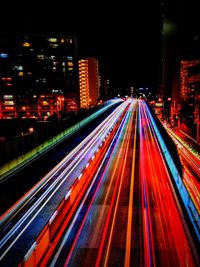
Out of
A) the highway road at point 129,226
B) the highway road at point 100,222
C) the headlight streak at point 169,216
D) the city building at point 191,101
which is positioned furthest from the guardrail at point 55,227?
the city building at point 191,101

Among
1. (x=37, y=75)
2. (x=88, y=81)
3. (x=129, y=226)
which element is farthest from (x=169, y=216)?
(x=88, y=81)

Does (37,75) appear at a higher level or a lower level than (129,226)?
higher

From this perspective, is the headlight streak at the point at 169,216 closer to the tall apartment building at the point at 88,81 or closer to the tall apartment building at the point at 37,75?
the tall apartment building at the point at 37,75

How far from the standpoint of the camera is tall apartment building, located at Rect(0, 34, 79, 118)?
359 ft

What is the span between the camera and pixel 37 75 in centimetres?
11688

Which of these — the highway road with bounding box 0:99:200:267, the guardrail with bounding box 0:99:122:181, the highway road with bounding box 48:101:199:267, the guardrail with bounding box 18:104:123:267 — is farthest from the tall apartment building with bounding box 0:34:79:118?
the guardrail with bounding box 18:104:123:267

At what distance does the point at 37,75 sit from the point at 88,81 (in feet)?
123

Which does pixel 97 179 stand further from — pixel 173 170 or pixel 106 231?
pixel 106 231

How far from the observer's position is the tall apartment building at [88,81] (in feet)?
463

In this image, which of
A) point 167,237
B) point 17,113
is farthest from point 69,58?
point 167,237

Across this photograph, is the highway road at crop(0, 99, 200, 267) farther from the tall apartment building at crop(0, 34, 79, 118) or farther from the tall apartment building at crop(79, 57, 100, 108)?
the tall apartment building at crop(79, 57, 100, 108)

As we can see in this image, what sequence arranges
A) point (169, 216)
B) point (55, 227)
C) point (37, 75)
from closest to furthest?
point (55, 227) < point (169, 216) < point (37, 75)

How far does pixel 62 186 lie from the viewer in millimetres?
17766

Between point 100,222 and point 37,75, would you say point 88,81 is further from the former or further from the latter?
point 100,222
